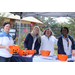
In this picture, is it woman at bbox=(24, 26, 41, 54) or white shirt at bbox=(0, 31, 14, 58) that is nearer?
white shirt at bbox=(0, 31, 14, 58)

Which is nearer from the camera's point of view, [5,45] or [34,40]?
[5,45]

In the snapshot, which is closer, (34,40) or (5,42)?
(5,42)

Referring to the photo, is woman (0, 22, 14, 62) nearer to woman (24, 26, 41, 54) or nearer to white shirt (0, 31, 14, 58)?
white shirt (0, 31, 14, 58)

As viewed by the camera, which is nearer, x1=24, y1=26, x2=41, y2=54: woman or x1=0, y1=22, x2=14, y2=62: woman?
x1=0, y1=22, x2=14, y2=62: woman

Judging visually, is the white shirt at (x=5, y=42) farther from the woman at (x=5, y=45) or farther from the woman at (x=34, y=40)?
the woman at (x=34, y=40)

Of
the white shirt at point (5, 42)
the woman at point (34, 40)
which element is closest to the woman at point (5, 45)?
the white shirt at point (5, 42)

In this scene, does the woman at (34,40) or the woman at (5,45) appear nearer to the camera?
the woman at (5,45)

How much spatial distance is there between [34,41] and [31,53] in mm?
563

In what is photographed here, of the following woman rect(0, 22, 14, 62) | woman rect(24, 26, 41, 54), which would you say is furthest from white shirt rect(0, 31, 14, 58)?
woman rect(24, 26, 41, 54)

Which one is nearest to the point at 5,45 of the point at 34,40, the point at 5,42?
the point at 5,42

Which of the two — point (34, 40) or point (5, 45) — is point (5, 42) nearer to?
point (5, 45)
